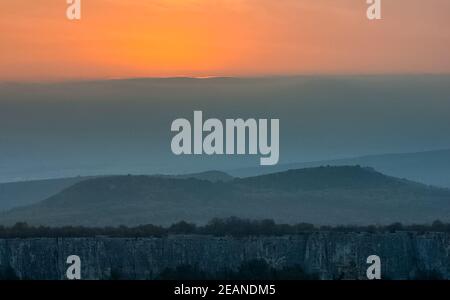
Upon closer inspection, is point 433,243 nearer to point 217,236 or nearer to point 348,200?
point 217,236

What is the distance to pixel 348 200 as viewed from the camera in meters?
104

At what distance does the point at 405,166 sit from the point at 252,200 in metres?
33.2

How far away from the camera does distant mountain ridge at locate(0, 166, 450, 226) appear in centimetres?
9538

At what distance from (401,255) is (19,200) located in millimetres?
49396

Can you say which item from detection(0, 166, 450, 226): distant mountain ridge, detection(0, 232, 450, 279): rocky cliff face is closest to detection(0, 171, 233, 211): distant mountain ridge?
detection(0, 166, 450, 226): distant mountain ridge

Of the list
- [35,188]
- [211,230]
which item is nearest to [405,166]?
[35,188]

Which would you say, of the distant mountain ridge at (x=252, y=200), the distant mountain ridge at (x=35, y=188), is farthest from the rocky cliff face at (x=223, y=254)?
the distant mountain ridge at (x=35, y=188)

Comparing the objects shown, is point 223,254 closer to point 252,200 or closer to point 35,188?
point 252,200

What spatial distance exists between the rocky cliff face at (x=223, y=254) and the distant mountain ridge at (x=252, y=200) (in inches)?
673

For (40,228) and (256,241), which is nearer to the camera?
(256,241)

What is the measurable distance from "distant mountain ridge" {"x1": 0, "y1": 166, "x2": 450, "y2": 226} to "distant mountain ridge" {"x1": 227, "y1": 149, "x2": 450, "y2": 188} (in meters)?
11.8

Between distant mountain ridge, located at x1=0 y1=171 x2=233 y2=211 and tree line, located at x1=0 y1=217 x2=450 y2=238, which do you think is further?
distant mountain ridge, located at x1=0 y1=171 x2=233 y2=211

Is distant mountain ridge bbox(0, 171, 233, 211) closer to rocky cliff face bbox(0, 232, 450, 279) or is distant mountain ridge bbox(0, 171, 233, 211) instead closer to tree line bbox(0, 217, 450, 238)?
tree line bbox(0, 217, 450, 238)
